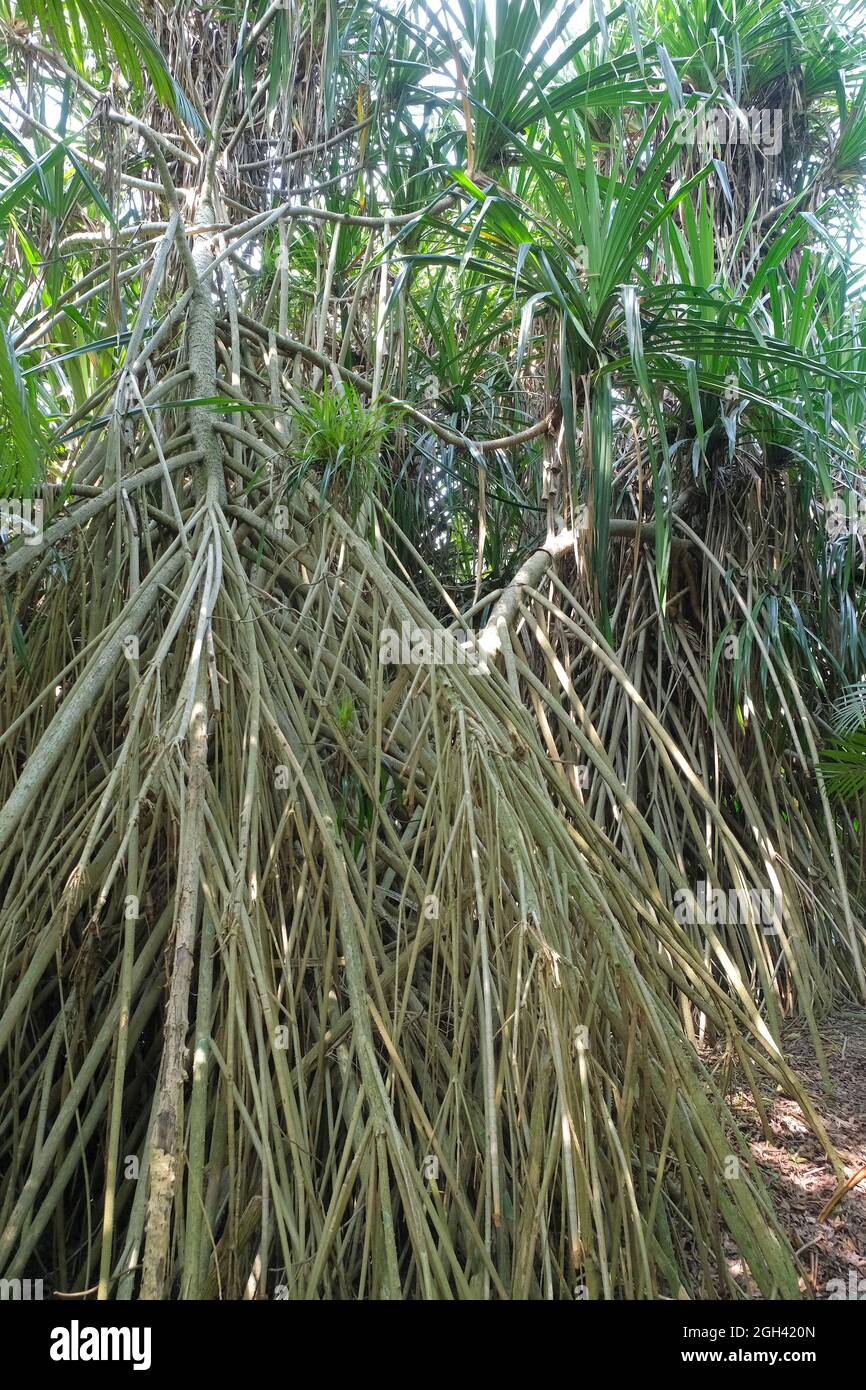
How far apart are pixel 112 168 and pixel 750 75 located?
2258 mm

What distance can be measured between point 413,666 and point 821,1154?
116cm

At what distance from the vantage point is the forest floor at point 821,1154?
5.31 ft

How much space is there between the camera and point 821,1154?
1892 mm

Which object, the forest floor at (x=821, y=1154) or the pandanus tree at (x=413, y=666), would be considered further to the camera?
the forest floor at (x=821, y=1154)

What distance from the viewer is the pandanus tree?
141 cm

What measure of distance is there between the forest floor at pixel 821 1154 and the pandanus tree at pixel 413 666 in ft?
0.32

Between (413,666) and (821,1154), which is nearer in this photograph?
(413,666)

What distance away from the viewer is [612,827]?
253 cm

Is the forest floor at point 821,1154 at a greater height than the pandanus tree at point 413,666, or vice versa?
the pandanus tree at point 413,666

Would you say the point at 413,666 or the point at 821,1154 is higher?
the point at 413,666

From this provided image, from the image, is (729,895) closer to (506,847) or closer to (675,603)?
(675,603)

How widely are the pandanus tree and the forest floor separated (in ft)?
0.32

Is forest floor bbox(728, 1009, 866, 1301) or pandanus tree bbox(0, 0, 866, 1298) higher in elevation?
pandanus tree bbox(0, 0, 866, 1298)
